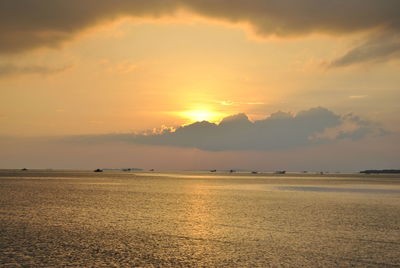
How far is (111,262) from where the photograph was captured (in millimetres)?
24672

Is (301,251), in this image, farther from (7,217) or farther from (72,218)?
(7,217)

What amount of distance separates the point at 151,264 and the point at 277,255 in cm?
838

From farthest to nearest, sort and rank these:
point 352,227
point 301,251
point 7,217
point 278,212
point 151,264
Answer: point 278,212 < point 7,217 < point 352,227 < point 301,251 < point 151,264

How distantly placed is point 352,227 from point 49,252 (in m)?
27.8

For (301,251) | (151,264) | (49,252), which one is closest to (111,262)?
(151,264)

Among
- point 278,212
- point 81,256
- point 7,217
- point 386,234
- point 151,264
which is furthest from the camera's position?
point 278,212

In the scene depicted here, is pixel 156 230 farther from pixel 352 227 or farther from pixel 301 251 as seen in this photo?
pixel 352 227

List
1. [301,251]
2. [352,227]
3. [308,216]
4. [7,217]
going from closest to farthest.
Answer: [301,251], [352,227], [7,217], [308,216]

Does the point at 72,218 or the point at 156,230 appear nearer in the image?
the point at 156,230

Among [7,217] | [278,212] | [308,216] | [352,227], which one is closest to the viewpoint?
[352,227]

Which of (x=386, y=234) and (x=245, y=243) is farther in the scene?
(x=386, y=234)

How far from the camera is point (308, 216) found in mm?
48719

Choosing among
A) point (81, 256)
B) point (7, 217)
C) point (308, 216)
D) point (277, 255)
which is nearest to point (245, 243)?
point (277, 255)

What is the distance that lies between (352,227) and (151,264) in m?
23.5
